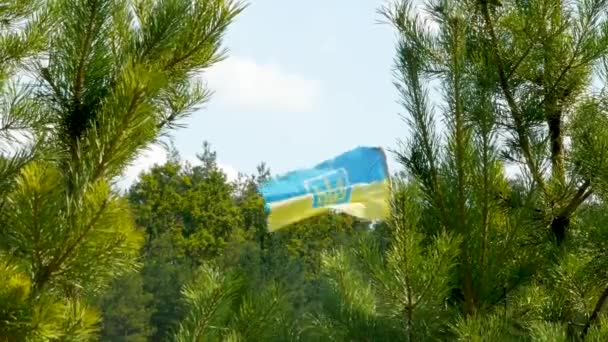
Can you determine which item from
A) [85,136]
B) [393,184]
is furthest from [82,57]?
[393,184]

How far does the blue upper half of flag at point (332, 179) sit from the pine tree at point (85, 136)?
30.6ft

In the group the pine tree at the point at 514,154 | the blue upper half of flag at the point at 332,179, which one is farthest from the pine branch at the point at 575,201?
the blue upper half of flag at the point at 332,179

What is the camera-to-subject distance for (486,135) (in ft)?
9.98

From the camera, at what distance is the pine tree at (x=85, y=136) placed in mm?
2133

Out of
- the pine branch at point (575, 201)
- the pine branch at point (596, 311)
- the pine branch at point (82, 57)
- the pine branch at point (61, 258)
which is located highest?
the pine branch at point (82, 57)

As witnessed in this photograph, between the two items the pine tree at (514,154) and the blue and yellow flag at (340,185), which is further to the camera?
the blue and yellow flag at (340,185)

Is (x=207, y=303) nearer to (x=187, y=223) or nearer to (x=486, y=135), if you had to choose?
(x=486, y=135)

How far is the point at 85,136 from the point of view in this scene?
239 centimetres

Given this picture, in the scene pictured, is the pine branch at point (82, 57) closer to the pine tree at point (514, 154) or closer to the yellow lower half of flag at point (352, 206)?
the pine tree at point (514, 154)

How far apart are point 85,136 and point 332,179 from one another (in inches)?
421

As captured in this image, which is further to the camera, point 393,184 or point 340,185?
point 340,185

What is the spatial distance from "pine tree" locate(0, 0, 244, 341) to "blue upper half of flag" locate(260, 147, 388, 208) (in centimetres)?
932

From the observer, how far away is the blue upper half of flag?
1264 centimetres

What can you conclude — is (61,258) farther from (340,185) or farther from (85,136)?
(340,185)
